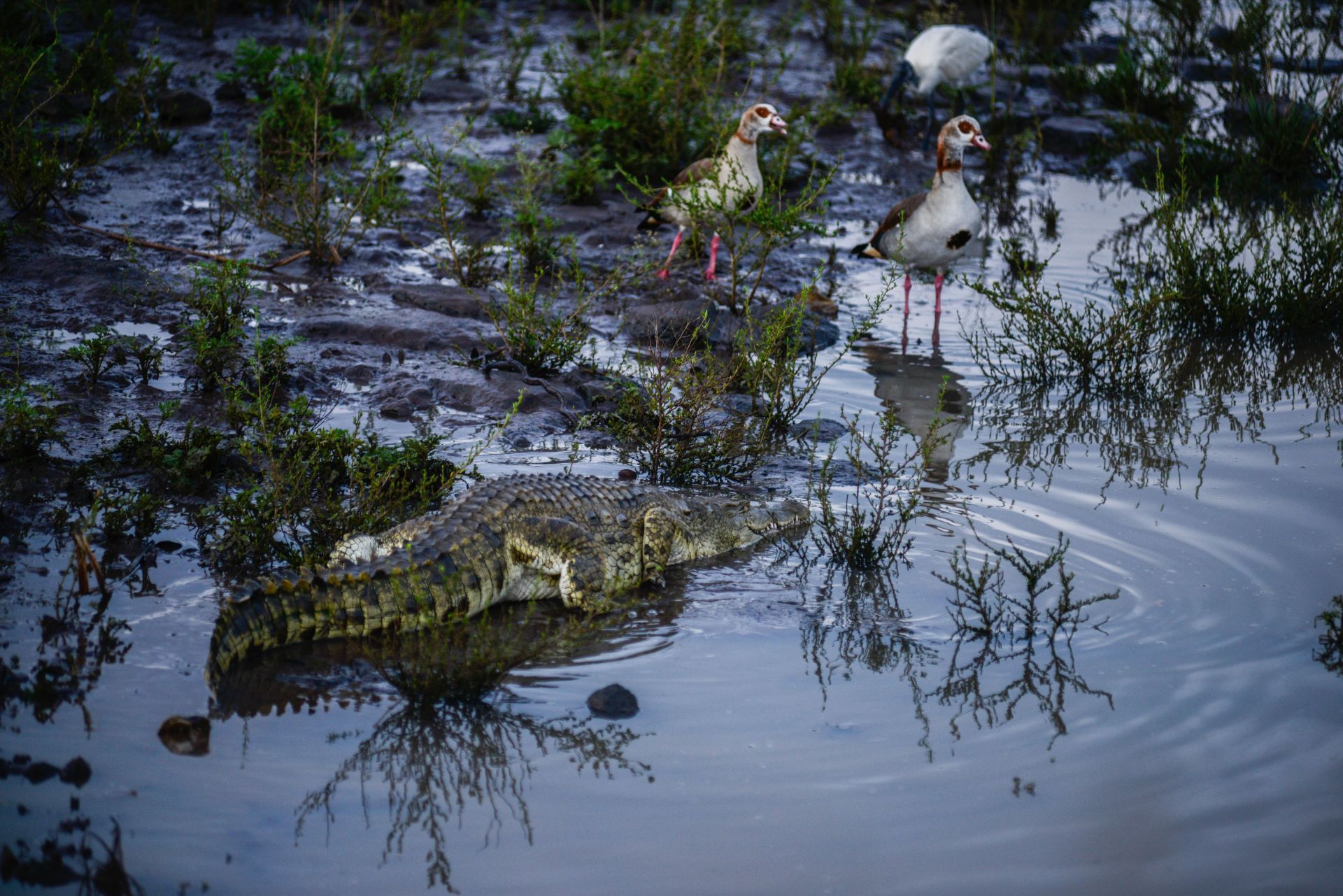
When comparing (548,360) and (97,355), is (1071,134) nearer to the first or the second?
(548,360)

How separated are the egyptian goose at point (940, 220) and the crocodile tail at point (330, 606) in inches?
187

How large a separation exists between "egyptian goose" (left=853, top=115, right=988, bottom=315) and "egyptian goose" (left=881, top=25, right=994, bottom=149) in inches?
157

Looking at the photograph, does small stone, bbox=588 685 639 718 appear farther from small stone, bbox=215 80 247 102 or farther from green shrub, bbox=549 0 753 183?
small stone, bbox=215 80 247 102

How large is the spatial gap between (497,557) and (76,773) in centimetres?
161

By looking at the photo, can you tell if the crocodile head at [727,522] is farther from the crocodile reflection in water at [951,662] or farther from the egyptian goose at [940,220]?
the egyptian goose at [940,220]

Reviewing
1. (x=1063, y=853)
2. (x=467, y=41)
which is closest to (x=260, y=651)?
(x=1063, y=853)

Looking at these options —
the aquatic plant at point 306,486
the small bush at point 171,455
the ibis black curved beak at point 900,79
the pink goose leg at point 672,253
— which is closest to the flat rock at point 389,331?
the aquatic plant at point 306,486

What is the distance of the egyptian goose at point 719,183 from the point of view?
810 centimetres

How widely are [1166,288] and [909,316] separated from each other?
1905 millimetres

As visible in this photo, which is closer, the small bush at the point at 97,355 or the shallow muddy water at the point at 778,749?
the shallow muddy water at the point at 778,749

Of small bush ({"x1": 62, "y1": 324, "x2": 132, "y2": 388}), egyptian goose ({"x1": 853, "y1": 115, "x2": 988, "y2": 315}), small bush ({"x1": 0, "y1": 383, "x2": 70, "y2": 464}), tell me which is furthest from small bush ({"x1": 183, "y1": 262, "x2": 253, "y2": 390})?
egyptian goose ({"x1": 853, "y1": 115, "x2": 988, "y2": 315})

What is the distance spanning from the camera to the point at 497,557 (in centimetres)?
457

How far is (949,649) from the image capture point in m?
4.59

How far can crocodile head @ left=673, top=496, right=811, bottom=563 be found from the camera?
5.19 metres
